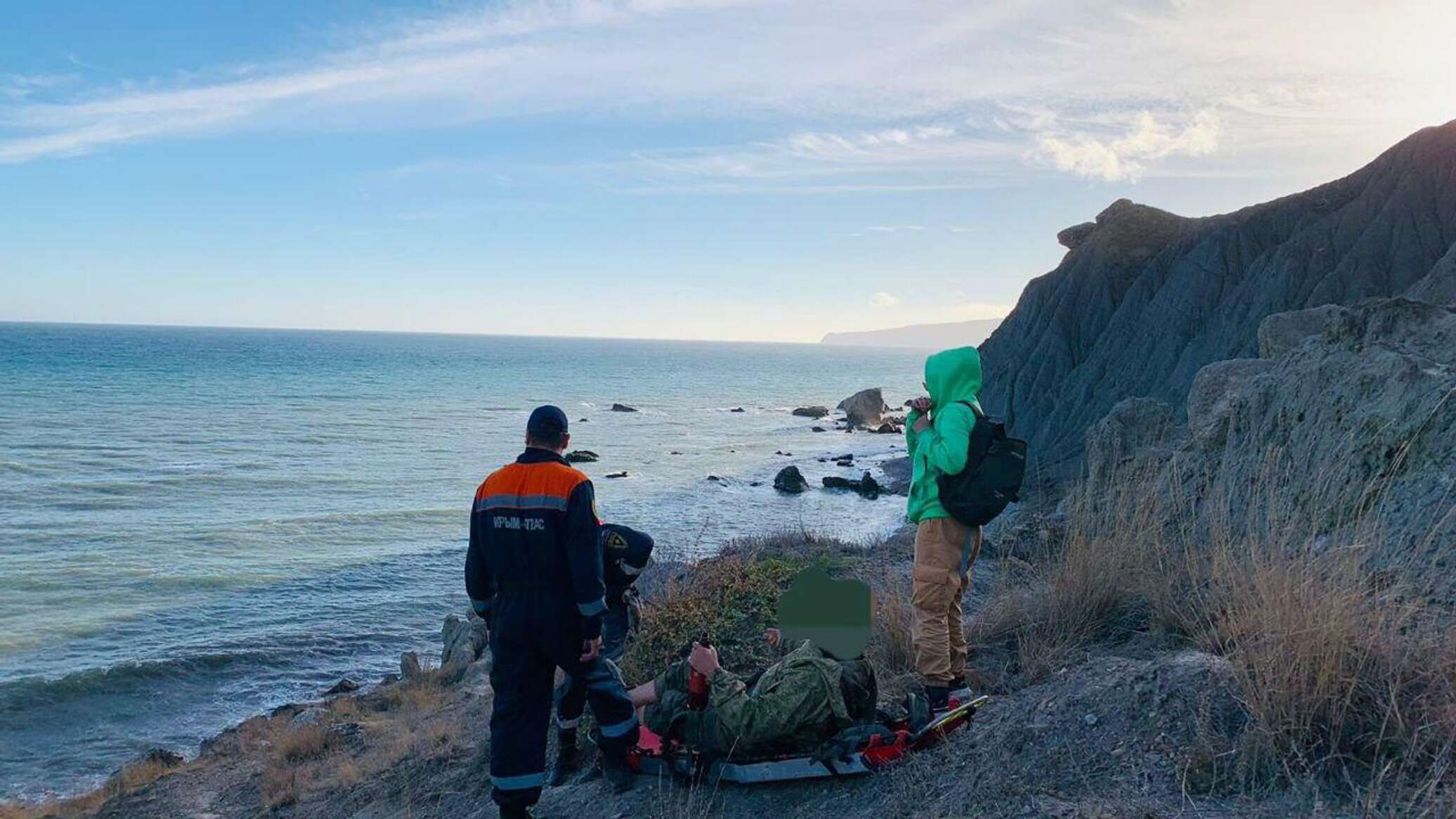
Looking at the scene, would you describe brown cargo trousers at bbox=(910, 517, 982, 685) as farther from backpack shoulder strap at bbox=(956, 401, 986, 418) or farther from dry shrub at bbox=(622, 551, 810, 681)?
dry shrub at bbox=(622, 551, 810, 681)

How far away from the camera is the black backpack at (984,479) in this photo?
5066mm

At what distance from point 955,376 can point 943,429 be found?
321mm

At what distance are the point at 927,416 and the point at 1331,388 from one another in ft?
15.6

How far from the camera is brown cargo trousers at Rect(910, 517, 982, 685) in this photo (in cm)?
522

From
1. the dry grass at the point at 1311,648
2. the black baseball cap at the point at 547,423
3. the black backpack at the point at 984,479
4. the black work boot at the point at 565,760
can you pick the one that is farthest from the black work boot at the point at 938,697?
the black baseball cap at the point at 547,423

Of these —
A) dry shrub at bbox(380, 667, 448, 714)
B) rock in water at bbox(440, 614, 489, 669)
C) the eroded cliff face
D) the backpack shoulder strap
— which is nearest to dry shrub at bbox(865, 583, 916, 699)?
the backpack shoulder strap

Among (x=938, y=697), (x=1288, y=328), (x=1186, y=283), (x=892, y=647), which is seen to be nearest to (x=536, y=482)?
(x=938, y=697)

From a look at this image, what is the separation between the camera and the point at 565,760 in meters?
5.93

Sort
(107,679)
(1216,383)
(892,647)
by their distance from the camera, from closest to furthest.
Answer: (892,647) < (1216,383) < (107,679)

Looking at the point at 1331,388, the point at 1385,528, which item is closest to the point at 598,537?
the point at 1385,528

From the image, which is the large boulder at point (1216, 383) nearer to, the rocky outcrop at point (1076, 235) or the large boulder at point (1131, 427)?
the large boulder at point (1131, 427)

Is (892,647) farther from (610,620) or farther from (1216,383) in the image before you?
(1216,383)

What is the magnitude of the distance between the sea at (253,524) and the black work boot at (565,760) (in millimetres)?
6867

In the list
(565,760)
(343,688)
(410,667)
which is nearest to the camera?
(565,760)
